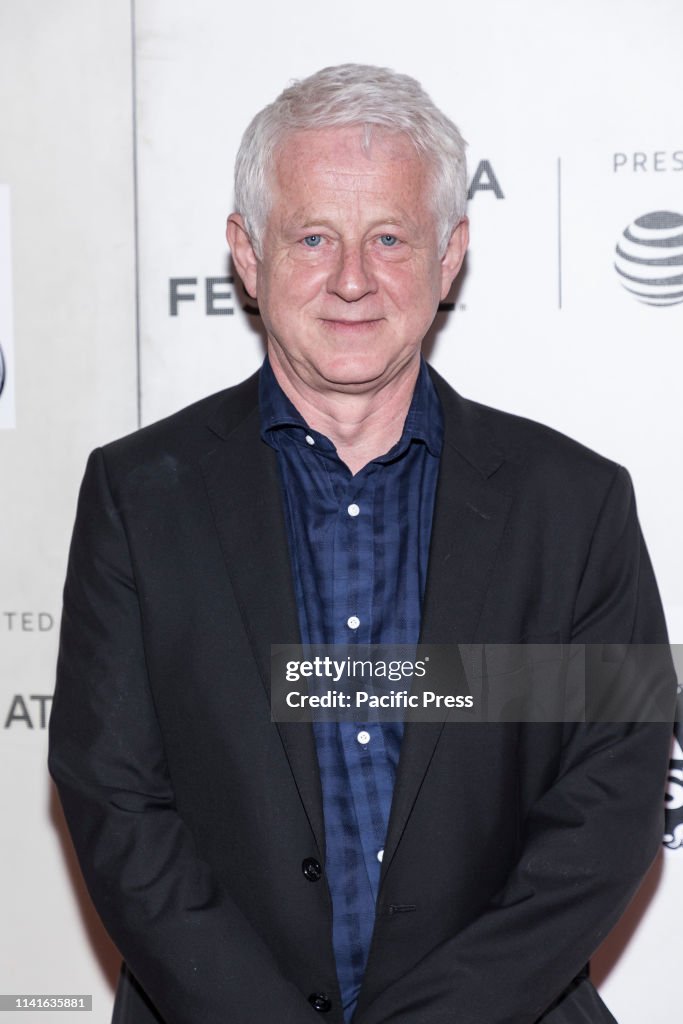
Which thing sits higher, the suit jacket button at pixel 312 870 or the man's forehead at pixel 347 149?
the man's forehead at pixel 347 149

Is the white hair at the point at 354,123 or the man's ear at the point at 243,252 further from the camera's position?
the man's ear at the point at 243,252

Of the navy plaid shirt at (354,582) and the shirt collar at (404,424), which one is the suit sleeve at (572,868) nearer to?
the navy plaid shirt at (354,582)

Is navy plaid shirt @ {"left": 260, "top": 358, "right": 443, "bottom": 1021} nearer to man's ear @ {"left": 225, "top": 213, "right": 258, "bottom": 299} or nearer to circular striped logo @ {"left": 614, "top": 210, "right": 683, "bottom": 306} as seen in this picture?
man's ear @ {"left": 225, "top": 213, "right": 258, "bottom": 299}

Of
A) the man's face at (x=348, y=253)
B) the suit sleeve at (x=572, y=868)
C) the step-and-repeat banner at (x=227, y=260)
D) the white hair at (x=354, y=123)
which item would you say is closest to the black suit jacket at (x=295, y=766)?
the suit sleeve at (x=572, y=868)

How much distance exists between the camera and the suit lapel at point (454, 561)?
1.57 m

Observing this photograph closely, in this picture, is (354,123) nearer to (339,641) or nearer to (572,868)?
(339,641)

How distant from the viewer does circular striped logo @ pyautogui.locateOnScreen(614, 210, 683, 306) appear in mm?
2143

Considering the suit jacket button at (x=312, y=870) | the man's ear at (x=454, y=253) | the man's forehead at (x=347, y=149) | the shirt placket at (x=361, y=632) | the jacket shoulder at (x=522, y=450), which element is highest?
the man's forehead at (x=347, y=149)

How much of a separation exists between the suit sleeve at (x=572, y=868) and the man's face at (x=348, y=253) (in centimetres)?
39

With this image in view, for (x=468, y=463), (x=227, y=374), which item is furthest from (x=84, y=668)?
(x=227, y=374)

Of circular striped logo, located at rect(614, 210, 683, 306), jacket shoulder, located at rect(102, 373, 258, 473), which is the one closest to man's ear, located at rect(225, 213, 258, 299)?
jacket shoulder, located at rect(102, 373, 258, 473)

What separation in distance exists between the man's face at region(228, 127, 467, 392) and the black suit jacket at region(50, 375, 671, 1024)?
168 mm

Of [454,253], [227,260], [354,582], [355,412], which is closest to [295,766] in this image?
[354,582]

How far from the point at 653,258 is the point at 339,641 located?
96cm
